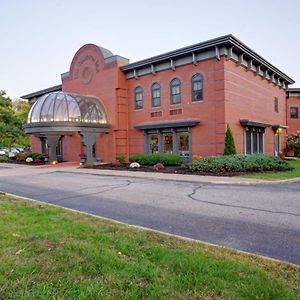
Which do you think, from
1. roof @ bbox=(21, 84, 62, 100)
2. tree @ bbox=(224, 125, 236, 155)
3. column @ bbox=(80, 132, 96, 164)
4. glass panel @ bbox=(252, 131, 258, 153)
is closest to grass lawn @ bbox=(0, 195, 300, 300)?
tree @ bbox=(224, 125, 236, 155)

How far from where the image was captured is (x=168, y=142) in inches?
947

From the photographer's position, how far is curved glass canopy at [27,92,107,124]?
24078 mm

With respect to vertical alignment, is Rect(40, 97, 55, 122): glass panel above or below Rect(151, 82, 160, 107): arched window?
below

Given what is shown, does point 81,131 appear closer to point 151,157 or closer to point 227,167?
point 151,157

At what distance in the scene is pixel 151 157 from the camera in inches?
849

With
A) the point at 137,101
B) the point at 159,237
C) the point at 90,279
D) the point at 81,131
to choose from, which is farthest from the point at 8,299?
the point at 137,101

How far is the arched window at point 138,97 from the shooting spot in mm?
25594

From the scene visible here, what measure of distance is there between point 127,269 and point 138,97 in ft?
76.0

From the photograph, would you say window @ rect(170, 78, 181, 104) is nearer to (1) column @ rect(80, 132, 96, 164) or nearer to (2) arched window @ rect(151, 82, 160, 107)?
(2) arched window @ rect(151, 82, 160, 107)

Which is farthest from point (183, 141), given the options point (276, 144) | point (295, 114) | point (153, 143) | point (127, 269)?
point (127, 269)

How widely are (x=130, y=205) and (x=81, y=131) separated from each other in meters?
17.0

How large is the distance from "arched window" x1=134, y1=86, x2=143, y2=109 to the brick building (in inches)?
1.7

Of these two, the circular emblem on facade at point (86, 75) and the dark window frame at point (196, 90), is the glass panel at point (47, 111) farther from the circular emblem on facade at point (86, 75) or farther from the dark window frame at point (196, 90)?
the dark window frame at point (196, 90)

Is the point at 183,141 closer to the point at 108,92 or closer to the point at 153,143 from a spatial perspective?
the point at 153,143
